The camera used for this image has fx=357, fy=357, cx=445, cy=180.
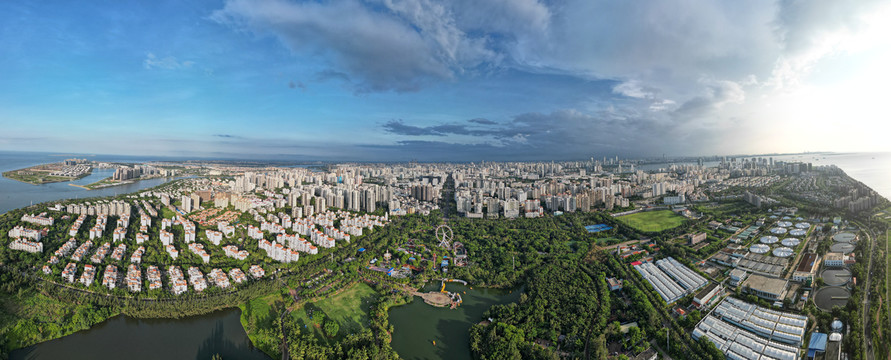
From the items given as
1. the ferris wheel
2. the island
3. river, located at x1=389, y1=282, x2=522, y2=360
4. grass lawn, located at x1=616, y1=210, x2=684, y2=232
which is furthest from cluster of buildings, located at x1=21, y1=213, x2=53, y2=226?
grass lawn, located at x1=616, y1=210, x2=684, y2=232

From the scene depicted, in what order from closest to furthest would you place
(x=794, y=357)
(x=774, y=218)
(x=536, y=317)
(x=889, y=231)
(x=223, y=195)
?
(x=794, y=357) → (x=536, y=317) → (x=889, y=231) → (x=774, y=218) → (x=223, y=195)

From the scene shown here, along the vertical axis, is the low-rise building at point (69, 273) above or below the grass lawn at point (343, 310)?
above

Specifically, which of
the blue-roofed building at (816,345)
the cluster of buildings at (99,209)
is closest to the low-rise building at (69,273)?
the cluster of buildings at (99,209)

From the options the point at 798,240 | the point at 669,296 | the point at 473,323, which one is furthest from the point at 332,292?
the point at 798,240

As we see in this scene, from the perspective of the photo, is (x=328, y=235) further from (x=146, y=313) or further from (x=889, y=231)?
(x=889, y=231)

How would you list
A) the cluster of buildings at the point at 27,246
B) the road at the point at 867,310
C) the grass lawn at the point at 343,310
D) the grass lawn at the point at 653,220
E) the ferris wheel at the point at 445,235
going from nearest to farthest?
the road at the point at 867,310
the grass lawn at the point at 343,310
the cluster of buildings at the point at 27,246
the ferris wheel at the point at 445,235
the grass lawn at the point at 653,220

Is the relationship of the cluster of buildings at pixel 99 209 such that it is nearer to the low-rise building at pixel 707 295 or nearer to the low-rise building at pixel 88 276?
the low-rise building at pixel 88 276
